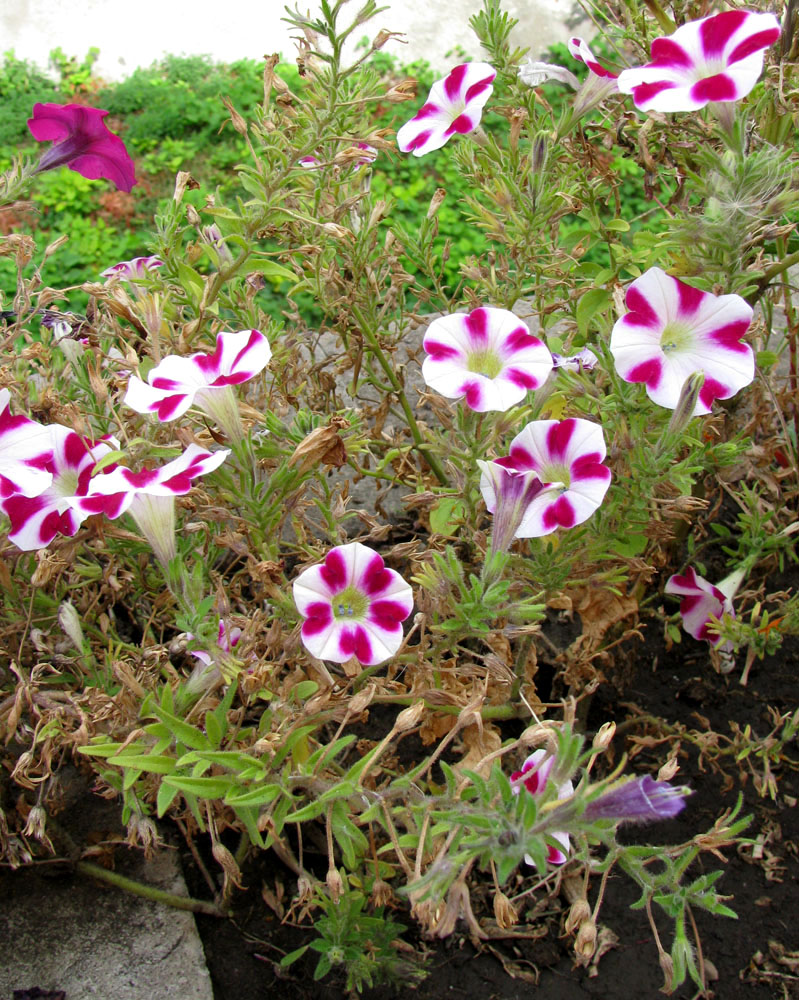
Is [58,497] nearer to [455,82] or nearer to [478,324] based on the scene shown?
[478,324]

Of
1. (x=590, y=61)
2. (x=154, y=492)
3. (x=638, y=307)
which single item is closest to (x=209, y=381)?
(x=154, y=492)

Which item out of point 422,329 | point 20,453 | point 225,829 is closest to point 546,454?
point 20,453

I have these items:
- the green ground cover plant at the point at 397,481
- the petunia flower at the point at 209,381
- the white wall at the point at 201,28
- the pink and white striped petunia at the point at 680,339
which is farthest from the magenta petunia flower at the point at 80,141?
the white wall at the point at 201,28

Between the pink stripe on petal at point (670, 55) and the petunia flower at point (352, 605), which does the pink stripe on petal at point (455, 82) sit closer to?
the pink stripe on petal at point (670, 55)

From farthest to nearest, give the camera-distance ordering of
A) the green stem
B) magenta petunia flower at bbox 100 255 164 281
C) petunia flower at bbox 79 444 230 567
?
1. magenta petunia flower at bbox 100 255 164 281
2. the green stem
3. petunia flower at bbox 79 444 230 567

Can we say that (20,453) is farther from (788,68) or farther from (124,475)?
(788,68)

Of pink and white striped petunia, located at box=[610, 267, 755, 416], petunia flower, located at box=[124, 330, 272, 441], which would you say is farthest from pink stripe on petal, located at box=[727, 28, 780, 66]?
petunia flower, located at box=[124, 330, 272, 441]

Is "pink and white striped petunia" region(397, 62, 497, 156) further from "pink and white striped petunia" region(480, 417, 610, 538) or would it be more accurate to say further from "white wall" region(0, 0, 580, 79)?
"white wall" region(0, 0, 580, 79)
